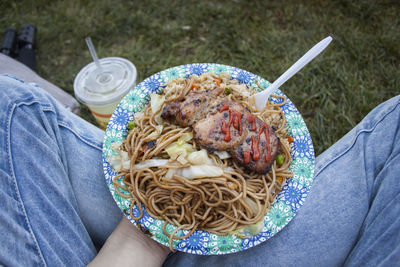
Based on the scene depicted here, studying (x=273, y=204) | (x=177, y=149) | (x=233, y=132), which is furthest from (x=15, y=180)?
(x=273, y=204)

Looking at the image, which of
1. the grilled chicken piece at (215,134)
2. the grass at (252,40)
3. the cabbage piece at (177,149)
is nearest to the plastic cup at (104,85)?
the grass at (252,40)

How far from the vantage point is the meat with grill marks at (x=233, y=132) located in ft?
8.07

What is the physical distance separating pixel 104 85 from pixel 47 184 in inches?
74.4

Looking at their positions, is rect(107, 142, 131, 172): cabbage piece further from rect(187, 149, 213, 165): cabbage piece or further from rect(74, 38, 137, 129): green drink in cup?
rect(74, 38, 137, 129): green drink in cup

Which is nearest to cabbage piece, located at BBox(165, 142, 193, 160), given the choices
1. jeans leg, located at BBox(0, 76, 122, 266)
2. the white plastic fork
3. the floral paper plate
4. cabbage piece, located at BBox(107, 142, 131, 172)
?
cabbage piece, located at BBox(107, 142, 131, 172)

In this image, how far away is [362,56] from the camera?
4.85 metres

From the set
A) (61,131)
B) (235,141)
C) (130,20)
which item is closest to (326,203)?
(235,141)

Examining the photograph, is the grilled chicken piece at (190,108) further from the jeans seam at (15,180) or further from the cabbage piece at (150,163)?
the jeans seam at (15,180)

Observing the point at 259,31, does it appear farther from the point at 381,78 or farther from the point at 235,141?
the point at 235,141

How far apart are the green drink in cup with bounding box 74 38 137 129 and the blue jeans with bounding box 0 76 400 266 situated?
1075 millimetres

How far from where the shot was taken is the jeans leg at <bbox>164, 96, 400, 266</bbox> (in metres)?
2.33

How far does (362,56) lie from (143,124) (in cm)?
416

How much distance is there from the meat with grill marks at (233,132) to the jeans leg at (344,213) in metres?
0.60

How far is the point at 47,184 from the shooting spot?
2291mm
